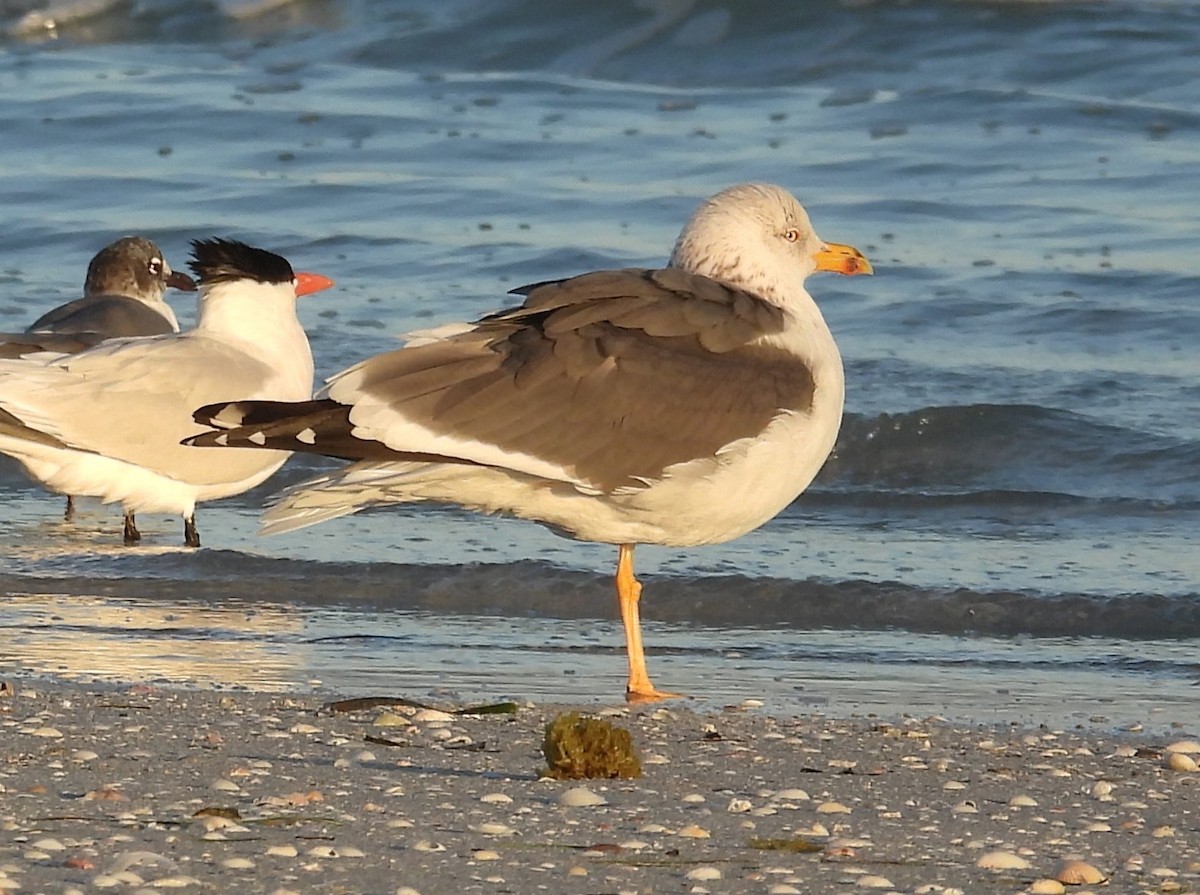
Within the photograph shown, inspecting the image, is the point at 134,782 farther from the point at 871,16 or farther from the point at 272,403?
the point at 871,16

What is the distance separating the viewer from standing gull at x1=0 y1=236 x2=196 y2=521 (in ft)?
28.5

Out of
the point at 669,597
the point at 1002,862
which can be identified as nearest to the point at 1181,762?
the point at 1002,862

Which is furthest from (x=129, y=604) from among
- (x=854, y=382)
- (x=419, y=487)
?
(x=854, y=382)

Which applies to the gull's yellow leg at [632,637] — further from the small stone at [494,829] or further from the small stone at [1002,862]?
the small stone at [1002,862]

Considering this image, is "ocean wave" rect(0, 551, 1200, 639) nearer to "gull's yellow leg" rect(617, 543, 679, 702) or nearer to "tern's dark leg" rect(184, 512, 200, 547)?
"tern's dark leg" rect(184, 512, 200, 547)

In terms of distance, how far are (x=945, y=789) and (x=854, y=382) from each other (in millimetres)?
5949

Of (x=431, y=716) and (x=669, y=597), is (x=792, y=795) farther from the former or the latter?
(x=669, y=597)

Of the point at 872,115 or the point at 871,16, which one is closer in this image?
the point at 872,115

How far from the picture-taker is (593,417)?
5.48m

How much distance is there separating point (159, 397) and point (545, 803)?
4129 millimetres

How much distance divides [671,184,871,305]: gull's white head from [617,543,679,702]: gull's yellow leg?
804 mm

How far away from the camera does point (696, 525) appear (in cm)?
568

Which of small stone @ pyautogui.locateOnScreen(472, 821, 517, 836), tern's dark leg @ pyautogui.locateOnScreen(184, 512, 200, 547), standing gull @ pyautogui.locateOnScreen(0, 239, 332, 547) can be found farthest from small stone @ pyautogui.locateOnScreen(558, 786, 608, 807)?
tern's dark leg @ pyautogui.locateOnScreen(184, 512, 200, 547)

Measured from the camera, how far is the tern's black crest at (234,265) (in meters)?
8.45
